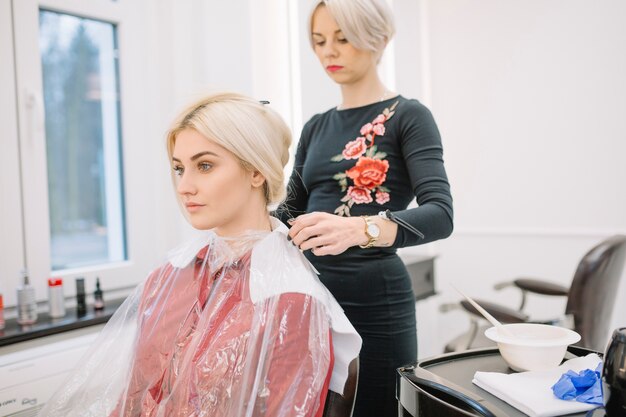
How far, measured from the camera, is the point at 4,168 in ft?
5.15

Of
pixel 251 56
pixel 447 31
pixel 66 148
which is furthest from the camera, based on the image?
pixel 447 31

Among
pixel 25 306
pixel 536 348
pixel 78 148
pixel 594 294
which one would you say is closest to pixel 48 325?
pixel 25 306

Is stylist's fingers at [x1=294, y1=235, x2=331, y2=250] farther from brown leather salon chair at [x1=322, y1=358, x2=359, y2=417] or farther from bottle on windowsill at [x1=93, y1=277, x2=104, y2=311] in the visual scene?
bottle on windowsill at [x1=93, y1=277, x2=104, y2=311]

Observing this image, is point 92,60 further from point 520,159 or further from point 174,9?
point 520,159

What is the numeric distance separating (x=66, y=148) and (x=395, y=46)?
1.75 meters

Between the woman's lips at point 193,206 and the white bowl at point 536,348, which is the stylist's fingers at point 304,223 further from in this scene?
the white bowl at point 536,348

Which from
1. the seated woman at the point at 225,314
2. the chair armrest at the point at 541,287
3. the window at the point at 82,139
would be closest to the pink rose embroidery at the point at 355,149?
the seated woman at the point at 225,314

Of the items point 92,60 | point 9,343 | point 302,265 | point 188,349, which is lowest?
point 9,343

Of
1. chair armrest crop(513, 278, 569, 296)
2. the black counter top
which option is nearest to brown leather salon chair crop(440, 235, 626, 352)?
chair armrest crop(513, 278, 569, 296)

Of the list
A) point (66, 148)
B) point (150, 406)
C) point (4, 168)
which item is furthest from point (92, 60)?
point (150, 406)

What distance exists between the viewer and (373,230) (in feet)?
3.01

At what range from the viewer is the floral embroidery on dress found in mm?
1112

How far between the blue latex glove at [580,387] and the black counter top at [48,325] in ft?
4.29

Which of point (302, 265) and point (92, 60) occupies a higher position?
point (92, 60)
